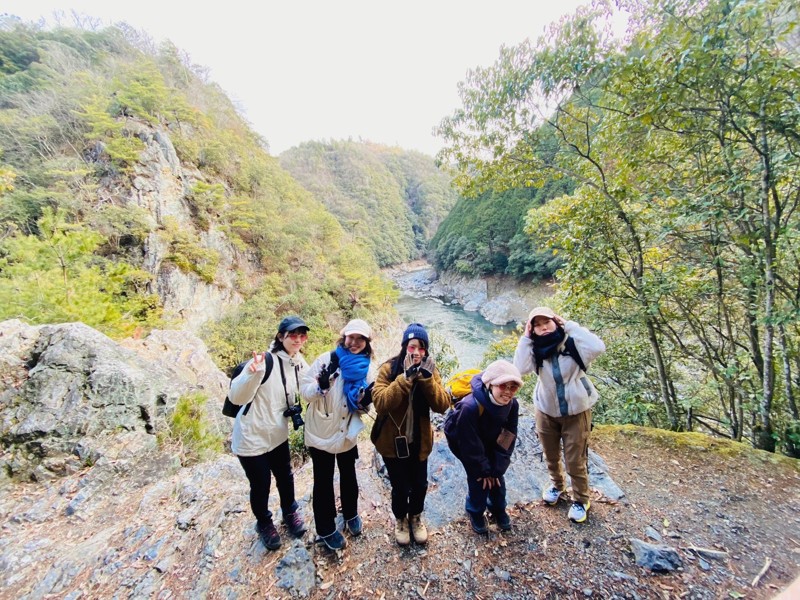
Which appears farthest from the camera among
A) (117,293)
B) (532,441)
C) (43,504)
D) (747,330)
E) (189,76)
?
(189,76)

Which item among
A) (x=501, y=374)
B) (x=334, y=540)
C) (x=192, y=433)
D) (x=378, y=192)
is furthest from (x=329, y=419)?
(x=378, y=192)

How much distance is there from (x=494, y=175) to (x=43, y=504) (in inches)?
248

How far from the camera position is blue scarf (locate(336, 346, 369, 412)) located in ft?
6.68

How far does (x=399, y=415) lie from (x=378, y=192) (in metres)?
69.1

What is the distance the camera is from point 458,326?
74.9 feet

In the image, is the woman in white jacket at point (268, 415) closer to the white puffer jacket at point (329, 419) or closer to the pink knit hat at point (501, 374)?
the white puffer jacket at point (329, 419)

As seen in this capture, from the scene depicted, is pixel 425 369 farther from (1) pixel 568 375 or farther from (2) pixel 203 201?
(2) pixel 203 201

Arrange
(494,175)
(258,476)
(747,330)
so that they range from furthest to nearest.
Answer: (494,175) → (747,330) → (258,476)

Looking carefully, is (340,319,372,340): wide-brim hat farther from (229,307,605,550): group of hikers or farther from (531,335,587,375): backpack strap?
(531,335,587,375): backpack strap

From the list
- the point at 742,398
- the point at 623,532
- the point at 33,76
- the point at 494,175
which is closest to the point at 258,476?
the point at 623,532

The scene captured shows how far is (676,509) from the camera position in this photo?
2.49m

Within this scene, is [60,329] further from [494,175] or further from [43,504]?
[494,175]

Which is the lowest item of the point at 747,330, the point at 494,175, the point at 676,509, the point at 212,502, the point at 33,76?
the point at 212,502

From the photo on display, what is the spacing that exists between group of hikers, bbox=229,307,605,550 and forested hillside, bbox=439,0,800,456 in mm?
2120
